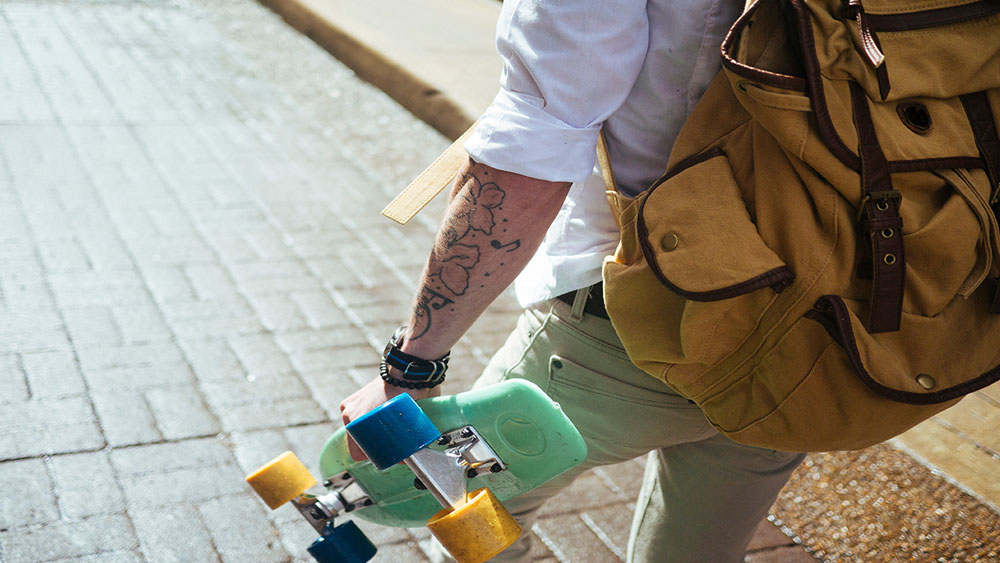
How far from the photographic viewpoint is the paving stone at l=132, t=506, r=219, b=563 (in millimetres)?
2479

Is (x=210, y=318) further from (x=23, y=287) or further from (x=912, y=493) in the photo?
(x=912, y=493)

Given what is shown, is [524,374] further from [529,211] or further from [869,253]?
[869,253]

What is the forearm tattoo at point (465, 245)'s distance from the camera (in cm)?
149

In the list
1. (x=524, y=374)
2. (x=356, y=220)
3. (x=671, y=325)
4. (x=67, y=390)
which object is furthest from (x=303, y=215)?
(x=671, y=325)

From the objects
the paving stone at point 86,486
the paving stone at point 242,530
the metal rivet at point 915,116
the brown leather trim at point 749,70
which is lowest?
the paving stone at point 242,530

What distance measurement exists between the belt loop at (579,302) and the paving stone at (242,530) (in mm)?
1360

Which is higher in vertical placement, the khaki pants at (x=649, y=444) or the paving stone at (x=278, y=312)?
the khaki pants at (x=649, y=444)

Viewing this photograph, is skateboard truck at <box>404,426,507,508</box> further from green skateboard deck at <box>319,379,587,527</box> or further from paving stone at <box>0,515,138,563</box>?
paving stone at <box>0,515,138,563</box>

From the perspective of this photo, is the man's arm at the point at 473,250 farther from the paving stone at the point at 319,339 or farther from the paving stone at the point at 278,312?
the paving stone at the point at 278,312

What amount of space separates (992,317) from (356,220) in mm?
3532

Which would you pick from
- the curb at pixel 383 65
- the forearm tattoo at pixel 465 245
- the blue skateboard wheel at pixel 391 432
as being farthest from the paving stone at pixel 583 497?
the curb at pixel 383 65

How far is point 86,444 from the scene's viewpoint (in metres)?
2.84

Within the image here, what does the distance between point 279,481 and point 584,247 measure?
72 centimetres

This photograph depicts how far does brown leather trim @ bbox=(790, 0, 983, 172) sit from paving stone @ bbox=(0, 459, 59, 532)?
2217 millimetres
